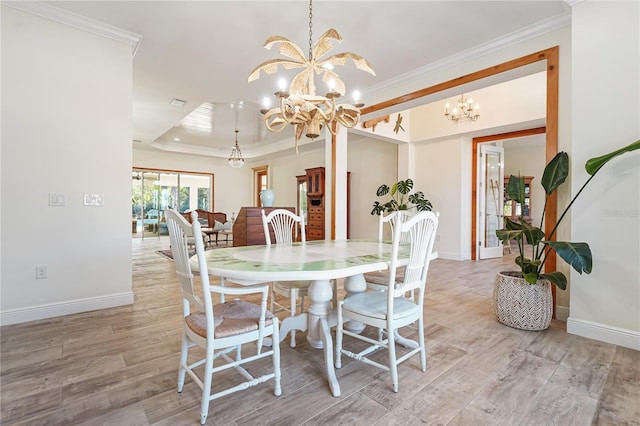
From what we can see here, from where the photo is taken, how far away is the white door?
Answer: 6.06 metres

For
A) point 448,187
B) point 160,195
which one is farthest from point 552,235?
point 160,195

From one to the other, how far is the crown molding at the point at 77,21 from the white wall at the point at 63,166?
47 mm

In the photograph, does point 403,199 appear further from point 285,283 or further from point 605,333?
point 285,283

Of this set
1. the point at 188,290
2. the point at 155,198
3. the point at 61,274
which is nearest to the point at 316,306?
the point at 188,290

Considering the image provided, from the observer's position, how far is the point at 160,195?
31.6ft

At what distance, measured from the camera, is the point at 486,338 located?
2363 millimetres

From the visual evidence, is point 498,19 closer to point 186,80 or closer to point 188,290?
point 188,290

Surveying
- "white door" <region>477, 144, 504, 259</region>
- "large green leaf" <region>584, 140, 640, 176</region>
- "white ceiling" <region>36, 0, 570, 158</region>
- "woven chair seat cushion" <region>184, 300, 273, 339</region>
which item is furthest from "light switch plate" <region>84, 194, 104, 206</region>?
"white door" <region>477, 144, 504, 259</region>

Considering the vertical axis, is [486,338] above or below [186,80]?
below

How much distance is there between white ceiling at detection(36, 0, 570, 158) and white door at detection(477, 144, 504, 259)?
10.4 ft

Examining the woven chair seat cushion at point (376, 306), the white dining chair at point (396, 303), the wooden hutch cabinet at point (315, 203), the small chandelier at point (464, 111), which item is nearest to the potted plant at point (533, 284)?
the white dining chair at point (396, 303)

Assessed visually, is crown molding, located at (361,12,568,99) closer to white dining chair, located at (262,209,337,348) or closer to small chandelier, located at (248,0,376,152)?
small chandelier, located at (248,0,376,152)

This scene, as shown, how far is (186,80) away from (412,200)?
438 cm

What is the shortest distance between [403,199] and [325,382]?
513 cm
